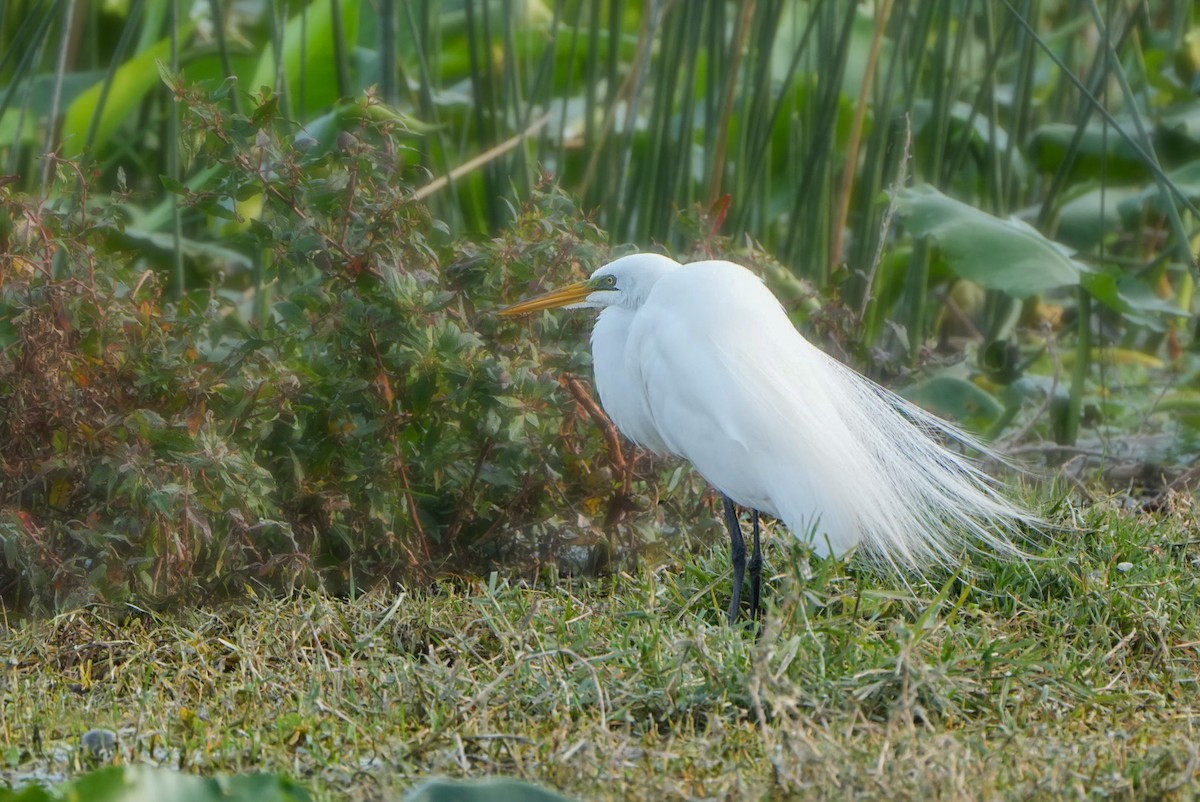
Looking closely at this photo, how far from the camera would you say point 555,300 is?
2.38 metres

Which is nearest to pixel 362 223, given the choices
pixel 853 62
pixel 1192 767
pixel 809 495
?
pixel 809 495

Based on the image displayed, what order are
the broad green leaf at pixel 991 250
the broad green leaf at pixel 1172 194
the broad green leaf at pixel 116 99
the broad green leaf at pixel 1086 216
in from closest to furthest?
the broad green leaf at pixel 991 250 < the broad green leaf at pixel 1172 194 < the broad green leaf at pixel 116 99 < the broad green leaf at pixel 1086 216

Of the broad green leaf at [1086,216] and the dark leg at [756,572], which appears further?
the broad green leaf at [1086,216]

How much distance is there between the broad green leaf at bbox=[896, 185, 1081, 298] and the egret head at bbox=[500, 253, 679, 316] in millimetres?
664

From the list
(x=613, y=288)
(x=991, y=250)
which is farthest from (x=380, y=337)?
(x=991, y=250)

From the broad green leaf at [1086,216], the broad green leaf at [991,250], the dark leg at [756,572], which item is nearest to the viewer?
the dark leg at [756,572]

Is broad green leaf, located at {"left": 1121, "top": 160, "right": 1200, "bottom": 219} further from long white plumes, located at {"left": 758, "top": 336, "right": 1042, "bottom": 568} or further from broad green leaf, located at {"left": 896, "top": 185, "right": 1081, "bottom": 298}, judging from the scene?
long white plumes, located at {"left": 758, "top": 336, "right": 1042, "bottom": 568}

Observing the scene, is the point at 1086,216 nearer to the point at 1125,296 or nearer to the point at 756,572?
the point at 1125,296

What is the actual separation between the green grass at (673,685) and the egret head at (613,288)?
452mm

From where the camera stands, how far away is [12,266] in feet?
7.48

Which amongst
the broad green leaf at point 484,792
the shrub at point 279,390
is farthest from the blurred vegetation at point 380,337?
the broad green leaf at point 484,792

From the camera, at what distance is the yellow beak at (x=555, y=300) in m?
2.36

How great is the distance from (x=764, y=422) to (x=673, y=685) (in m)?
0.49

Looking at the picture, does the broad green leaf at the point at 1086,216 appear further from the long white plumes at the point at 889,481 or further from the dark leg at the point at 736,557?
the dark leg at the point at 736,557
